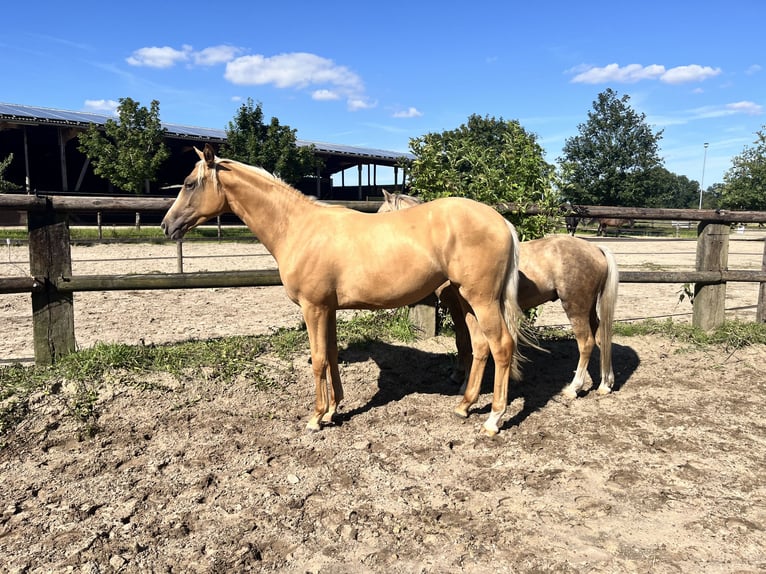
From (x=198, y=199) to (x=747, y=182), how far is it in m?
40.7

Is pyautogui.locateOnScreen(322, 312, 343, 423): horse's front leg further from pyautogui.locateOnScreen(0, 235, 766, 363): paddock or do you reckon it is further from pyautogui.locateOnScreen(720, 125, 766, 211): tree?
pyautogui.locateOnScreen(720, 125, 766, 211): tree

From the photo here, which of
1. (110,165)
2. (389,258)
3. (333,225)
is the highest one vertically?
(110,165)

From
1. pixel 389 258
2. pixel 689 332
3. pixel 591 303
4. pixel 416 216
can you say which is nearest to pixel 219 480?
pixel 389 258

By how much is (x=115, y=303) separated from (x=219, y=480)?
18.0 feet

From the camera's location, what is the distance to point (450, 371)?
4.51 metres

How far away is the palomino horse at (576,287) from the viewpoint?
405 cm

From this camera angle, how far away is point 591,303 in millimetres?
4129

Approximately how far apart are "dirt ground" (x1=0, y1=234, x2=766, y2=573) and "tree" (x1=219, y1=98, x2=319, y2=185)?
22.7 m

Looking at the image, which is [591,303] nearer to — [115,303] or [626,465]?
[626,465]

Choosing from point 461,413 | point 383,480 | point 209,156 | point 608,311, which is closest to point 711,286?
point 608,311

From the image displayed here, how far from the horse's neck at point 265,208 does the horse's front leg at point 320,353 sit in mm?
518

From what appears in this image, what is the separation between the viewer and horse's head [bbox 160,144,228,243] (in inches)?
134

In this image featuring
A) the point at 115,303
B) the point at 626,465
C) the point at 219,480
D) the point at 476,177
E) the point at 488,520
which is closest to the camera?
the point at 488,520

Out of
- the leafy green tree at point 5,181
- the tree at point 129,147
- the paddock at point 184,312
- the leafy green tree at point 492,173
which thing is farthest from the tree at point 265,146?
the leafy green tree at point 492,173
